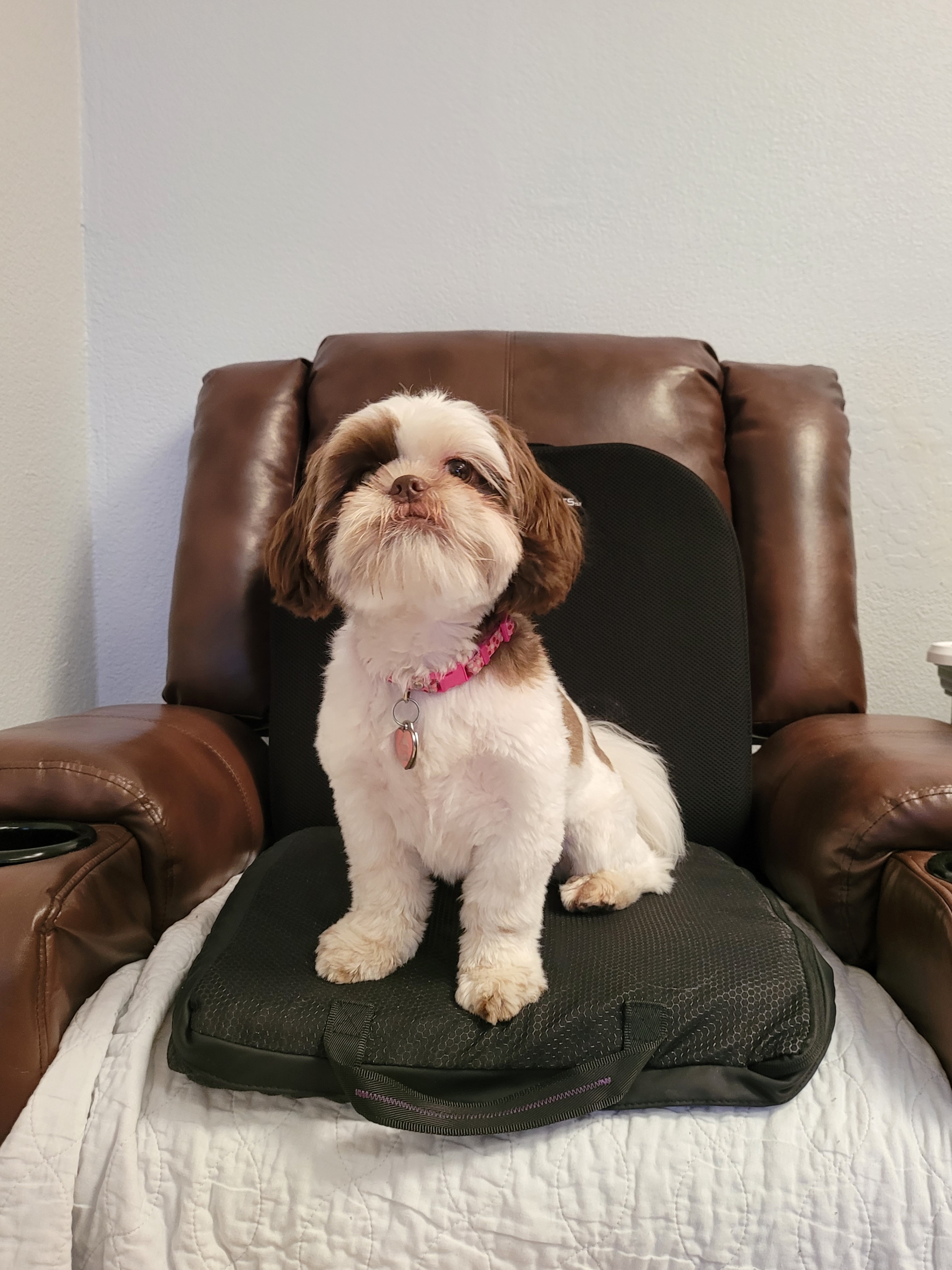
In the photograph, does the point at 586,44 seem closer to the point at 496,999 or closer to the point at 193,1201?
the point at 496,999

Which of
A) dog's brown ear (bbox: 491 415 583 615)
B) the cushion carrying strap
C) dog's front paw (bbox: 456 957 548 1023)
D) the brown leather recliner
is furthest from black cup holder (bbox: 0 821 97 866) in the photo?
dog's brown ear (bbox: 491 415 583 615)

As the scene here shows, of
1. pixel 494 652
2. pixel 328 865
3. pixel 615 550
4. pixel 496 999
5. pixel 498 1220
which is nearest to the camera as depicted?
pixel 498 1220

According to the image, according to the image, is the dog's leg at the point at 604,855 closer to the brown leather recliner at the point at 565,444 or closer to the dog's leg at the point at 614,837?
the dog's leg at the point at 614,837

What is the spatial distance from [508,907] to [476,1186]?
294 mm

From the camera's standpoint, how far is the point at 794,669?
1.53 meters

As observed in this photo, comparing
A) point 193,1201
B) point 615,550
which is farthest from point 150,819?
point 615,550

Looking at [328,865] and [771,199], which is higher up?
[771,199]

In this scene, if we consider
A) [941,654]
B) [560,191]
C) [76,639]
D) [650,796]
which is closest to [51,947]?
[650,796]

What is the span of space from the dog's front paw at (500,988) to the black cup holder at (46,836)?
1.64 ft

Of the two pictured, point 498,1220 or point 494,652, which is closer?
point 498,1220

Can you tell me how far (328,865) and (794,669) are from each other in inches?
36.8

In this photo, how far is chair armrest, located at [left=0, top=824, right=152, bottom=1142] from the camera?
827 mm

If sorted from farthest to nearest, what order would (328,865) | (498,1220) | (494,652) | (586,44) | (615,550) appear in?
(586,44) < (615,550) < (328,865) < (494,652) < (498,1220)

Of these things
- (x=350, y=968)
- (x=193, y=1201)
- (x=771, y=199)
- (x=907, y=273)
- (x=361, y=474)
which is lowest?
(x=193, y=1201)
